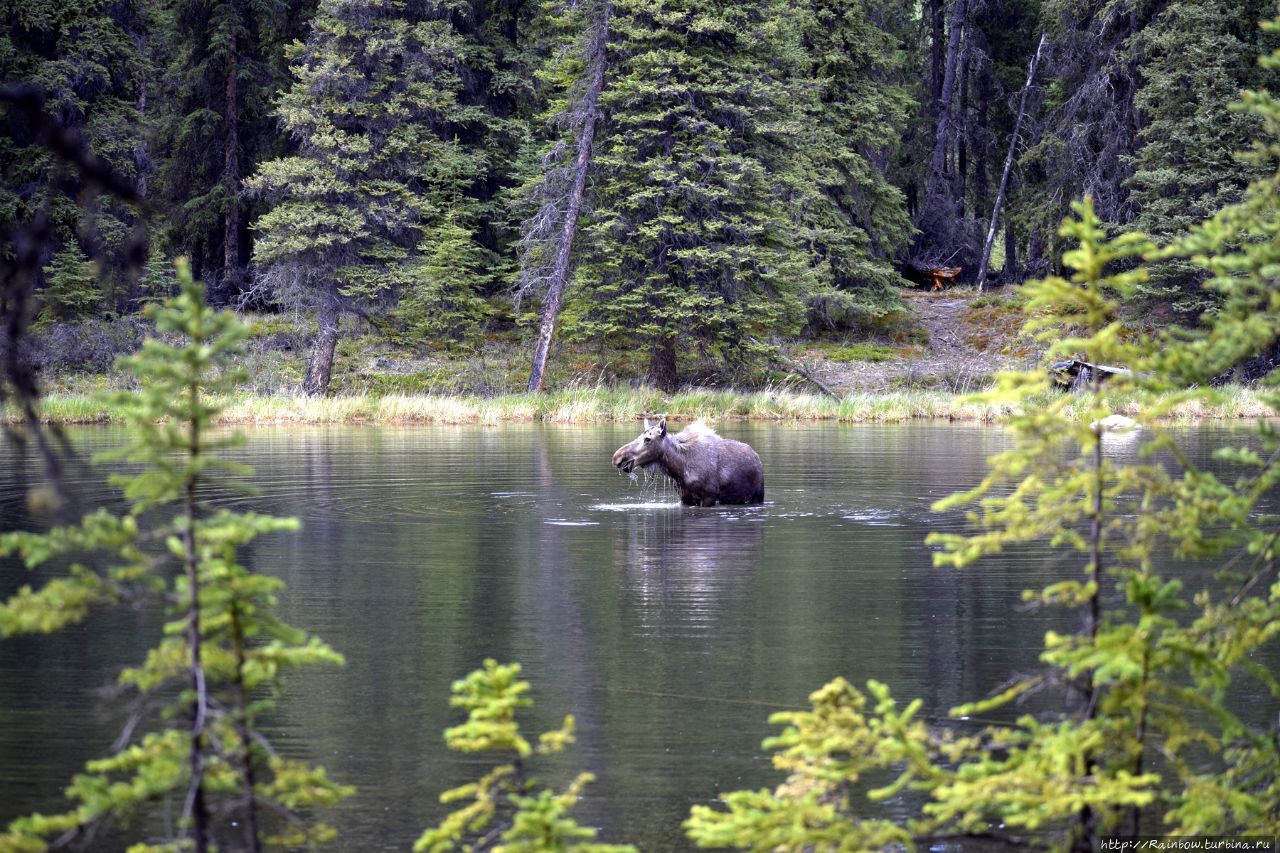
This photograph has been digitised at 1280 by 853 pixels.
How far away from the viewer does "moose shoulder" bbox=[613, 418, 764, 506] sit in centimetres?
2052

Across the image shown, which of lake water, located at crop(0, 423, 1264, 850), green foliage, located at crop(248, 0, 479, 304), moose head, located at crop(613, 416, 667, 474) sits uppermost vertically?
green foliage, located at crop(248, 0, 479, 304)

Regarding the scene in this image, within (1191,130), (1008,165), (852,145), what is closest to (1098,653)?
(1191,130)

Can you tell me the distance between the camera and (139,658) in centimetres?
1084

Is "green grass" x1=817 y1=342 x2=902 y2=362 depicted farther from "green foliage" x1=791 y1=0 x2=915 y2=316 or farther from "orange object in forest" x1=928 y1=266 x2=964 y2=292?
"orange object in forest" x1=928 y1=266 x2=964 y2=292

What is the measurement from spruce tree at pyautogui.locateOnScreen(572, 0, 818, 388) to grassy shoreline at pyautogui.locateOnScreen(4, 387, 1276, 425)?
11.3 feet

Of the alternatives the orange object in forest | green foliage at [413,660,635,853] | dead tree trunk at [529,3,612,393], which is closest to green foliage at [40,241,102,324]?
dead tree trunk at [529,3,612,393]

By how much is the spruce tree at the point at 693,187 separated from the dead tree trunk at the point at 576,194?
1.69ft

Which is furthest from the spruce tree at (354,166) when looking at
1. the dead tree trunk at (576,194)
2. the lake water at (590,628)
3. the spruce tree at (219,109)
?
the lake water at (590,628)

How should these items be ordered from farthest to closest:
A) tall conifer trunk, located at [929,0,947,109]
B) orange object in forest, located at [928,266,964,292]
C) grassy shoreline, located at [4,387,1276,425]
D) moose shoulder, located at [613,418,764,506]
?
tall conifer trunk, located at [929,0,947,109] → orange object in forest, located at [928,266,964,292] → grassy shoreline, located at [4,387,1276,425] → moose shoulder, located at [613,418,764,506]

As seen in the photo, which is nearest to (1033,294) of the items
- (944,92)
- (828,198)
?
(828,198)

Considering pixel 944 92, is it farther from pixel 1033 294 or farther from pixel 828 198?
pixel 1033 294

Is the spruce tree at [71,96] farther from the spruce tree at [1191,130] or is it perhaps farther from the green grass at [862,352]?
the spruce tree at [1191,130]

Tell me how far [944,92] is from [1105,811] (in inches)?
2239

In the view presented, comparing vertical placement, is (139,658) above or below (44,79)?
below
